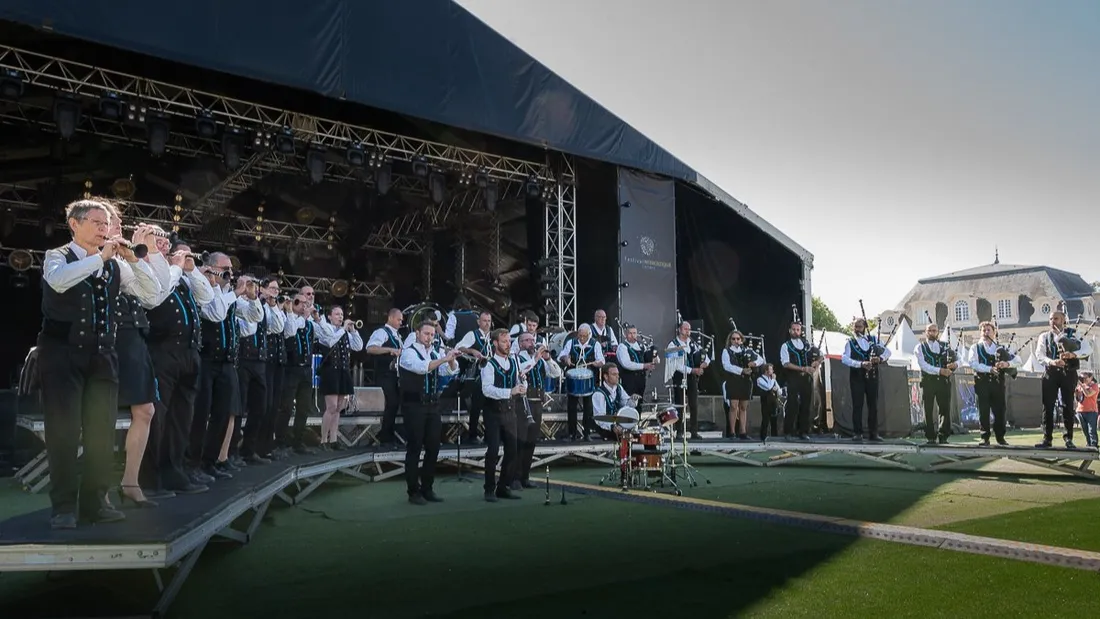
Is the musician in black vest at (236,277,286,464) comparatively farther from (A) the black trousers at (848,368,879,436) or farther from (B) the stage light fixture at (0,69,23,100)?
(A) the black trousers at (848,368,879,436)

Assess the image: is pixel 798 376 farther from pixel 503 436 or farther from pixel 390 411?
pixel 390 411

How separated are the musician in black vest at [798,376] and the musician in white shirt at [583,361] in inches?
121

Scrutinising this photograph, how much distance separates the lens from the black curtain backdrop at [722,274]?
1706cm

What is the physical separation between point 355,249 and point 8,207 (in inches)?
292

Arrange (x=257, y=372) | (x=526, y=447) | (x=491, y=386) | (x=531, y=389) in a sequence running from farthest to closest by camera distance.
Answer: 1. (x=531, y=389)
2. (x=526, y=447)
3. (x=491, y=386)
4. (x=257, y=372)

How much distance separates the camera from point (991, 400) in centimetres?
1153

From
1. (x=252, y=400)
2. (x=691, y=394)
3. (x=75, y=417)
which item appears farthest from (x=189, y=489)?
(x=691, y=394)

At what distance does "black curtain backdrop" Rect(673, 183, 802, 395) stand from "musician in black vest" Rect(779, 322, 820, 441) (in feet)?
13.2

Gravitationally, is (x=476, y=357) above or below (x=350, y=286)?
below

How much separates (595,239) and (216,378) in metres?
10.2

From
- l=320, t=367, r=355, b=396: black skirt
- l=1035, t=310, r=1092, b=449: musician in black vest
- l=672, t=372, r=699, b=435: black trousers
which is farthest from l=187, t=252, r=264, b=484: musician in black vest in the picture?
l=1035, t=310, r=1092, b=449: musician in black vest

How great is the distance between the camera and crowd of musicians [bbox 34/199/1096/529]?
4.04 metres

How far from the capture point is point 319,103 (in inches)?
517

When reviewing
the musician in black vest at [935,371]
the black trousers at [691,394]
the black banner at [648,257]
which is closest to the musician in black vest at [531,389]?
the black trousers at [691,394]
